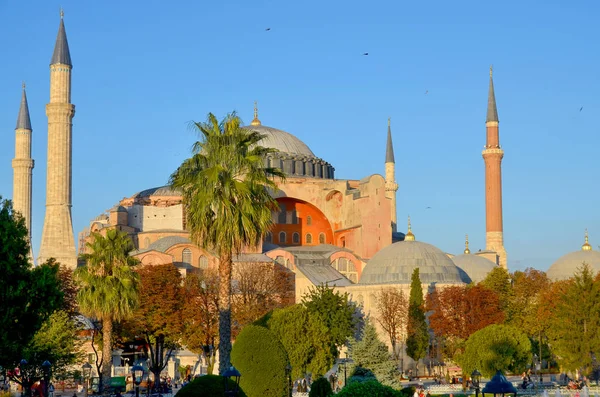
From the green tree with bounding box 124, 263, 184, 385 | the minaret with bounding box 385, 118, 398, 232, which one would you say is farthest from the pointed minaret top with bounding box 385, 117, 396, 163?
the green tree with bounding box 124, 263, 184, 385

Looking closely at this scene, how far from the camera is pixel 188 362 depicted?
59344 mm

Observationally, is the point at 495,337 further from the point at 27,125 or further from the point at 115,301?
the point at 27,125

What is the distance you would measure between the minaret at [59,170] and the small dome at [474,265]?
25.8m

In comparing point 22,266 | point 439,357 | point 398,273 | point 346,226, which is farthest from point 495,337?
point 346,226

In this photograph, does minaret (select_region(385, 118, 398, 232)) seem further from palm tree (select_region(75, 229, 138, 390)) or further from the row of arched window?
palm tree (select_region(75, 229, 138, 390))

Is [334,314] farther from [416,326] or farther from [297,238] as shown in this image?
[297,238]

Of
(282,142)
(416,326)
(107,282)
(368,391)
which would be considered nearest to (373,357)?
(107,282)

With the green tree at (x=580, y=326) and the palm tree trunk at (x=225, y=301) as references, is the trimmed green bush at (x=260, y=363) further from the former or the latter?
the green tree at (x=580, y=326)

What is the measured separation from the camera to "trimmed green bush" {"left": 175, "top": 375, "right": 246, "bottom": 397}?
868 inches

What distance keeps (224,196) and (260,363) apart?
4694 mm

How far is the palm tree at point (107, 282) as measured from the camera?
36750 millimetres

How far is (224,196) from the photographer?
28578 mm

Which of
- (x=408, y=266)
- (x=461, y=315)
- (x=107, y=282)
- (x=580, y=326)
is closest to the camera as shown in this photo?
(x=107, y=282)

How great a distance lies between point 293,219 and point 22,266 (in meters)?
46.8
